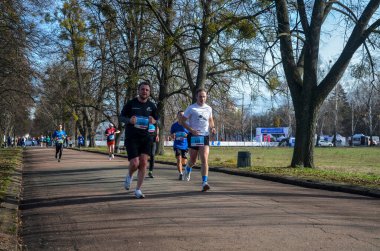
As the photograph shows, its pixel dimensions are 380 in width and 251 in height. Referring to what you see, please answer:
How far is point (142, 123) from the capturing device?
8547mm

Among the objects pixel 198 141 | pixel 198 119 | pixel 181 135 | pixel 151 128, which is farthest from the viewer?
pixel 181 135

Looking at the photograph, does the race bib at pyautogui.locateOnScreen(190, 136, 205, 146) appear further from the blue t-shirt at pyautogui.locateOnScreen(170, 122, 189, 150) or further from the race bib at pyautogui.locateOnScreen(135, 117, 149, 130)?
the blue t-shirt at pyautogui.locateOnScreen(170, 122, 189, 150)

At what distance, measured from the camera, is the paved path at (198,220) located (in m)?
5.26

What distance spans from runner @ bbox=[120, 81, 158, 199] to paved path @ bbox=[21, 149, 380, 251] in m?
0.66

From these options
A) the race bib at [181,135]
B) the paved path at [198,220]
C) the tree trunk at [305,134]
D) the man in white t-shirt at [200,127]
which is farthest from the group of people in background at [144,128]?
the tree trunk at [305,134]

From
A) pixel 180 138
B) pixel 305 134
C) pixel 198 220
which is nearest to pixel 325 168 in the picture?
pixel 305 134

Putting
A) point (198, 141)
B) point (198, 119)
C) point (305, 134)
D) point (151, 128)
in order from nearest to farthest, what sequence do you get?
point (151, 128), point (198, 141), point (198, 119), point (305, 134)

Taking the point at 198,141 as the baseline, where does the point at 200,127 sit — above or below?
above

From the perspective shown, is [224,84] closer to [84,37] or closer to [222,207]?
[84,37]

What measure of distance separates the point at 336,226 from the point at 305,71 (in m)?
10.9

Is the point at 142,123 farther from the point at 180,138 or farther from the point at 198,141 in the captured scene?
the point at 180,138

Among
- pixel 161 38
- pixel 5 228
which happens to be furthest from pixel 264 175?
pixel 161 38

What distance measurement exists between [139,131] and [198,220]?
8.77 ft

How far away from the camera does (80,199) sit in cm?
872
